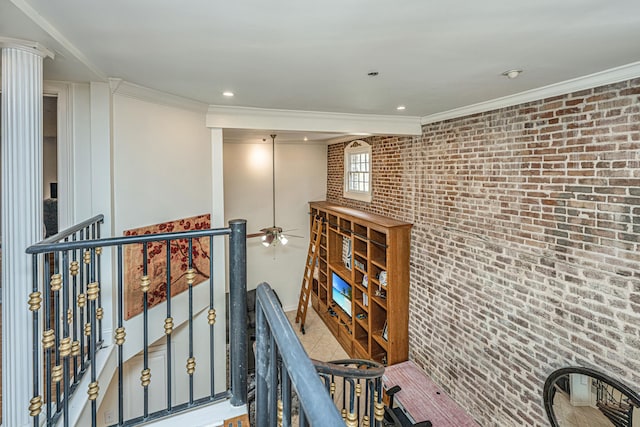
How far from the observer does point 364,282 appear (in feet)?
17.0

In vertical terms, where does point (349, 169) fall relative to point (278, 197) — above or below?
above

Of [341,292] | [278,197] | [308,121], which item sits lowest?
[341,292]

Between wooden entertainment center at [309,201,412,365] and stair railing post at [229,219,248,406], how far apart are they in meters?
2.93

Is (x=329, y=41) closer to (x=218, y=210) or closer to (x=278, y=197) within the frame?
(x=218, y=210)

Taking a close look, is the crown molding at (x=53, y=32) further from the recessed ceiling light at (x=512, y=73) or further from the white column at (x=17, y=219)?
the recessed ceiling light at (x=512, y=73)

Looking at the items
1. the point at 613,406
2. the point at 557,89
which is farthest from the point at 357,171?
the point at 613,406

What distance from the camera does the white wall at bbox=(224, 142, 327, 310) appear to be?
6469mm

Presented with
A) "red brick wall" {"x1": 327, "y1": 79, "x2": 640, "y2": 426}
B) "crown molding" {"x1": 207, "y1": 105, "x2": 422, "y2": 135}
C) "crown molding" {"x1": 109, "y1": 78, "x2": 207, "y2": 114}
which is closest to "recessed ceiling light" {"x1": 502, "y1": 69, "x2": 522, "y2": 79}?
"red brick wall" {"x1": 327, "y1": 79, "x2": 640, "y2": 426}

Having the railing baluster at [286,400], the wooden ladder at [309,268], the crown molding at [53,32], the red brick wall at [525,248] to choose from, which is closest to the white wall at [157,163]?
the crown molding at [53,32]

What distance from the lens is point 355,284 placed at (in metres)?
5.33

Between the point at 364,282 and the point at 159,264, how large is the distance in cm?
313

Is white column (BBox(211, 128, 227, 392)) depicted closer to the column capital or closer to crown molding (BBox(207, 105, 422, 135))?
crown molding (BBox(207, 105, 422, 135))

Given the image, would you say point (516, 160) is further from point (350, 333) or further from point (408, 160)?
point (350, 333)

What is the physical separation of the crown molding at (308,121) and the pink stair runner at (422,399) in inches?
115
